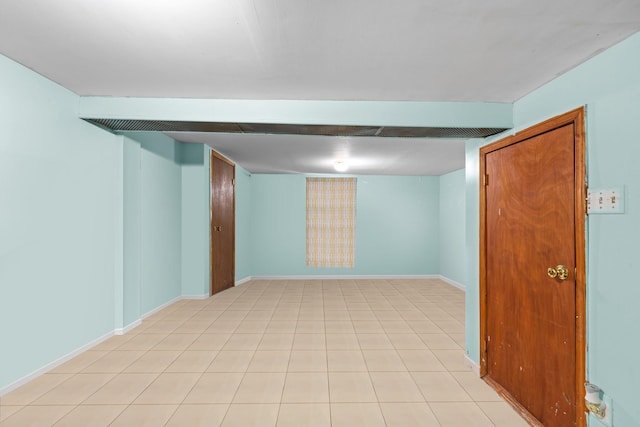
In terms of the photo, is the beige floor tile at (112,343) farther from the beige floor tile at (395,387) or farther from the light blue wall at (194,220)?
the beige floor tile at (395,387)

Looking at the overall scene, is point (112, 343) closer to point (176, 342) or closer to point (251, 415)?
point (176, 342)

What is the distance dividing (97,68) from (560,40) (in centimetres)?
286

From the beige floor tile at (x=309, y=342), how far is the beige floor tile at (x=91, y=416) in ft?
5.34

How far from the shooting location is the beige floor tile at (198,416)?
2.14 meters

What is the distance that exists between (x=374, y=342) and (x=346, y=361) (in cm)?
61

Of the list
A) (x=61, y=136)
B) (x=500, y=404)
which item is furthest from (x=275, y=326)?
(x=61, y=136)

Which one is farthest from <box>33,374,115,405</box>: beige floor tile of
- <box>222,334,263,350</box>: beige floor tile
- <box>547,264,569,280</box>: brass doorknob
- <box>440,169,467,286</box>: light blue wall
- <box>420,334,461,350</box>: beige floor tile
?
<box>440,169,467,286</box>: light blue wall

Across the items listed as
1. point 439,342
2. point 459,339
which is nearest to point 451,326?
point 459,339

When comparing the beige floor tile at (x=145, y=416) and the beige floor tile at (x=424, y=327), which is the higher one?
the beige floor tile at (x=145, y=416)

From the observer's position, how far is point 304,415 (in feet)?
7.34

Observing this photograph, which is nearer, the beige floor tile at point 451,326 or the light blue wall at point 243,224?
the beige floor tile at point 451,326

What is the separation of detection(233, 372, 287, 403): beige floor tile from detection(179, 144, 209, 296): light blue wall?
284cm

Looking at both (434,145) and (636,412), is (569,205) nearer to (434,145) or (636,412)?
(636,412)

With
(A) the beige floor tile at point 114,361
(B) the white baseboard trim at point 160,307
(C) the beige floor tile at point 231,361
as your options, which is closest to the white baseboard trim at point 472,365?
(C) the beige floor tile at point 231,361
